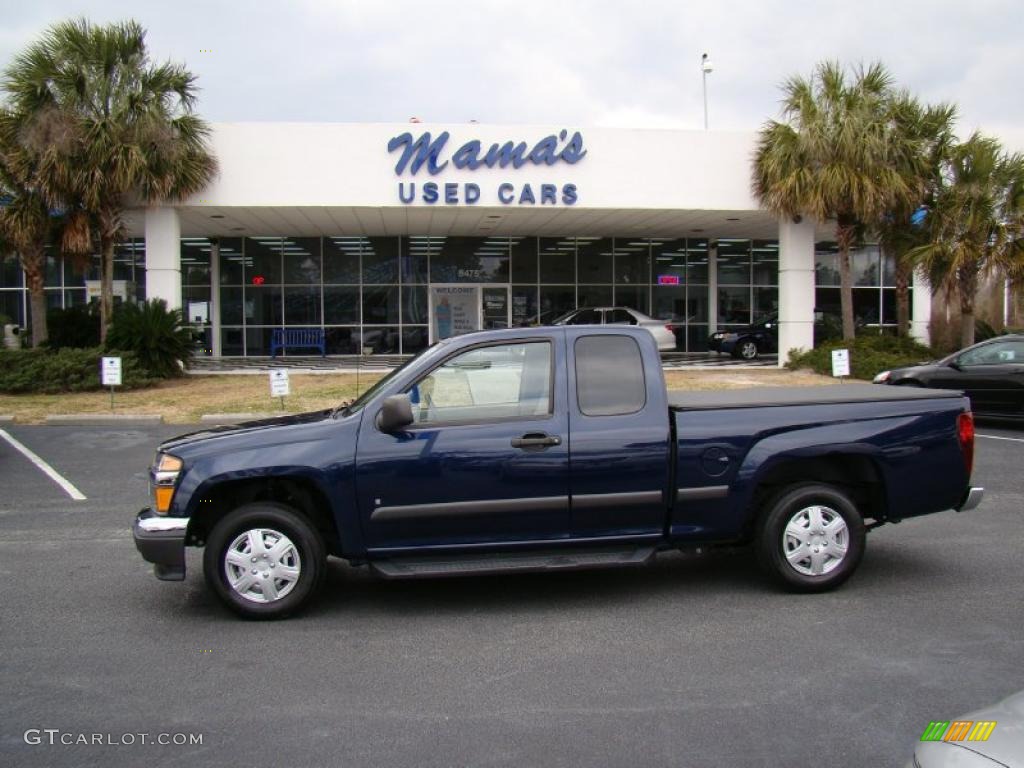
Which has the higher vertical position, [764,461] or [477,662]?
[764,461]

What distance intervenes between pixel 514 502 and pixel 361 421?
1.04 m

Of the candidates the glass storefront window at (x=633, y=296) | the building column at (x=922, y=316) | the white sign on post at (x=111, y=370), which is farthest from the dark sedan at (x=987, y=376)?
the glass storefront window at (x=633, y=296)

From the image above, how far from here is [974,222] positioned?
1917 centimetres

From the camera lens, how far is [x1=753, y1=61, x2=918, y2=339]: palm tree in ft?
63.5

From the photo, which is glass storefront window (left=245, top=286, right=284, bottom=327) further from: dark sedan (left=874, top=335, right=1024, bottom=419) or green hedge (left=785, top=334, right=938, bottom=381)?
dark sedan (left=874, top=335, right=1024, bottom=419)

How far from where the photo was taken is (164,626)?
5.37 m

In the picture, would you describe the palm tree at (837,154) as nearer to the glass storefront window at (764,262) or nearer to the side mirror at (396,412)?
the glass storefront window at (764,262)

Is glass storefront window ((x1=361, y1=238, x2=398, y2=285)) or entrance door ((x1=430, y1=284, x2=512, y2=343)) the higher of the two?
glass storefront window ((x1=361, y1=238, x2=398, y2=285))

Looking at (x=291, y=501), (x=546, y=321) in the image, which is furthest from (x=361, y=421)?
(x=546, y=321)

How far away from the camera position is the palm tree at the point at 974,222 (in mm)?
19078

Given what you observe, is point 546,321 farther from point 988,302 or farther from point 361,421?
point 361,421

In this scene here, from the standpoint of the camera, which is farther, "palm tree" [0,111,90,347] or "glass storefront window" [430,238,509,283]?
"glass storefront window" [430,238,509,283]

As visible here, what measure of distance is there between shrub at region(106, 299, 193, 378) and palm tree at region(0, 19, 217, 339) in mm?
1942

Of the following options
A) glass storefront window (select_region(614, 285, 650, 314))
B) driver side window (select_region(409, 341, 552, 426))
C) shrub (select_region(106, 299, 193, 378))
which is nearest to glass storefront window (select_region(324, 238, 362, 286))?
glass storefront window (select_region(614, 285, 650, 314))
